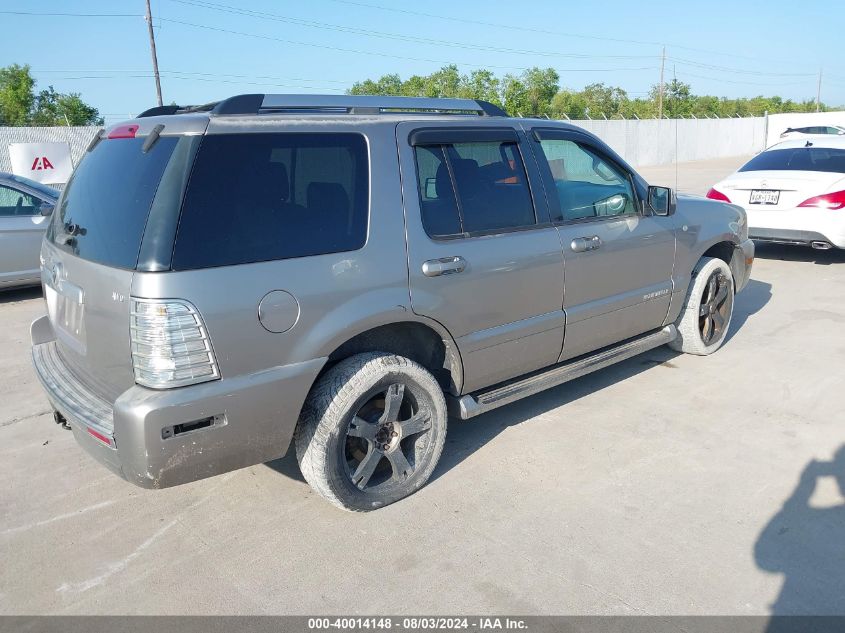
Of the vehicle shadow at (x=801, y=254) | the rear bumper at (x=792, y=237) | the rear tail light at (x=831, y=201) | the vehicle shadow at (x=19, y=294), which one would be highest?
the rear tail light at (x=831, y=201)

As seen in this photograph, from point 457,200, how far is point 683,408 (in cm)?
224

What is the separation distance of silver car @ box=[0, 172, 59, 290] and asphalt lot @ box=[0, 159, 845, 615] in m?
3.98

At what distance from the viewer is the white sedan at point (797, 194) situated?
848cm

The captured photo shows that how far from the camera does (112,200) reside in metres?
3.25

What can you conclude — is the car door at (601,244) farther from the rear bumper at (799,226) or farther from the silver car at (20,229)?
the silver car at (20,229)

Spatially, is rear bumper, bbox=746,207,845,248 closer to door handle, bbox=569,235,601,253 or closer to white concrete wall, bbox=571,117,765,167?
door handle, bbox=569,235,601,253

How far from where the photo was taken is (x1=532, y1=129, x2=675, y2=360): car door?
4402 mm

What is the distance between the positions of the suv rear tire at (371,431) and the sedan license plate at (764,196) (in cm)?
678

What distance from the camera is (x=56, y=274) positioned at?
361 centimetres

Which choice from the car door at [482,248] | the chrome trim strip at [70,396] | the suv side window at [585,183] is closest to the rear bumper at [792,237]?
the suv side window at [585,183]

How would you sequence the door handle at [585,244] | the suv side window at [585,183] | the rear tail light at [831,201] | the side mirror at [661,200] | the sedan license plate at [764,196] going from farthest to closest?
1. the sedan license plate at [764,196]
2. the rear tail light at [831,201]
3. the side mirror at [661,200]
4. the suv side window at [585,183]
5. the door handle at [585,244]

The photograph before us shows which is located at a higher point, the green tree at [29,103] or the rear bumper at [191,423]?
the green tree at [29,103]

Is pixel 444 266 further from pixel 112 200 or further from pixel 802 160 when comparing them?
pixel 802 160

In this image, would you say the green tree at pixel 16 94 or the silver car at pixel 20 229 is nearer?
the silver car at pixel 20 229
